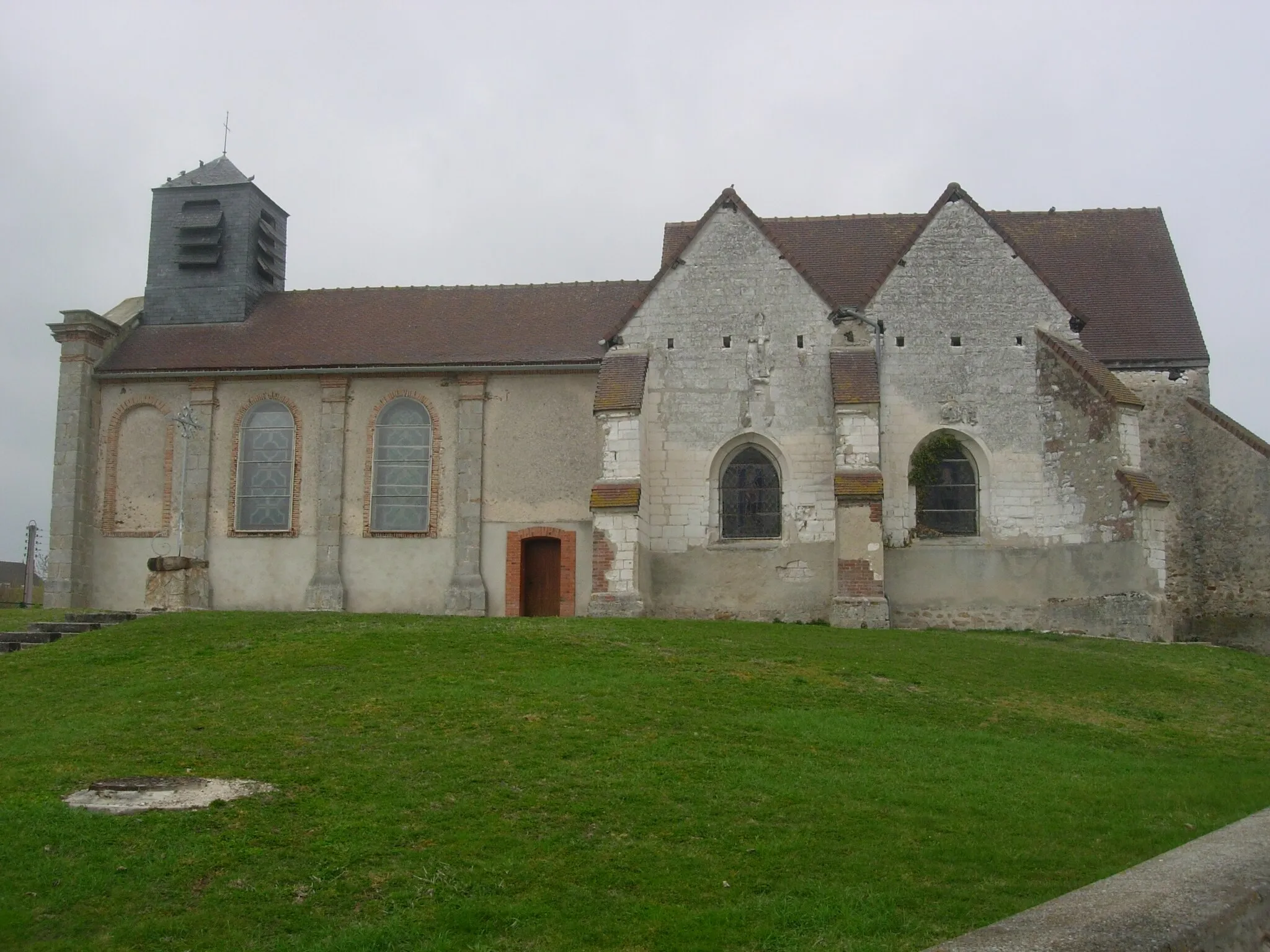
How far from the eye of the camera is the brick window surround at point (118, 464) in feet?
83.9

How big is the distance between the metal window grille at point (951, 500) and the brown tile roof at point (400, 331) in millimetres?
7182

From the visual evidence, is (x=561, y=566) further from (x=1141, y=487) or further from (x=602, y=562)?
(x=1141, y=487)

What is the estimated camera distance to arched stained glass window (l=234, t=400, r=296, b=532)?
25.3m

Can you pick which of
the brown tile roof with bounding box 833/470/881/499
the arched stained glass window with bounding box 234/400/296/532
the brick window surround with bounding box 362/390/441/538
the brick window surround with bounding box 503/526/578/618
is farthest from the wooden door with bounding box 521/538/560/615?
the brown tile roof with bounding box 833/470/881/499

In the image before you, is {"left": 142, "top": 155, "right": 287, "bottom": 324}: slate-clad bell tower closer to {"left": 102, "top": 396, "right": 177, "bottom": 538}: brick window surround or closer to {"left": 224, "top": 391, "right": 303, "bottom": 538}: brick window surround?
{"left": 102, "top": 396, "right": 177, "bottom": 538}: brick window surround

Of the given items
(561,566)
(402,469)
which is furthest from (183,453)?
(561,566)

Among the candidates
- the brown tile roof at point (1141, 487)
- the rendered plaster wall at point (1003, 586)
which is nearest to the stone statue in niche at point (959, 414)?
the rendered plaster wall at point (1003, 586)

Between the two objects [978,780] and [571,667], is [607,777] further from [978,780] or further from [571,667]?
[571,667]

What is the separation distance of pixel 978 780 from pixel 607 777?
122 inches

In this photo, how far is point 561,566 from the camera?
24.2 m

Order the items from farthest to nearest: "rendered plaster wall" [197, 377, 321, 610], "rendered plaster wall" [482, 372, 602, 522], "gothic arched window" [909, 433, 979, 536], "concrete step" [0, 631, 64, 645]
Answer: "rendered plaster wall" [197, 377, 321, 610] < "rendered plaster wall" [482, 372, 602, 522] < "gothic arched window" [909, 433, 979, 536] < "concrete step" [0, 631, 64, 645]

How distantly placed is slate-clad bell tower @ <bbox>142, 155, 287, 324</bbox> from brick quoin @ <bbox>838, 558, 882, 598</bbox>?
51.7 ft

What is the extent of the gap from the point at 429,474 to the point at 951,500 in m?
10.5

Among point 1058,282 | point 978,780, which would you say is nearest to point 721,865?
point 978,780
